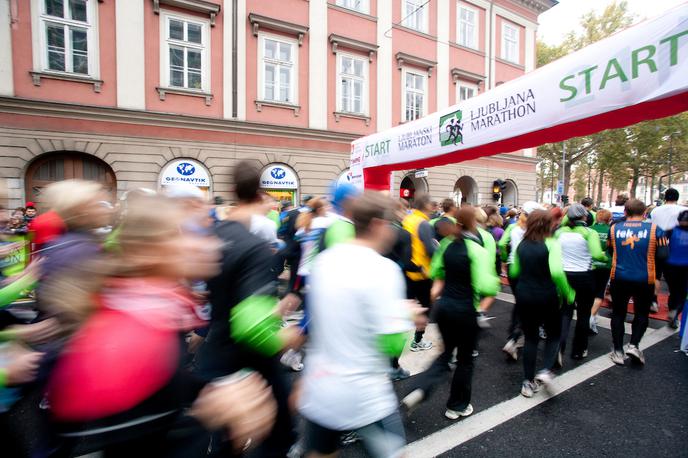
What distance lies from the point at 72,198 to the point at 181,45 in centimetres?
1174

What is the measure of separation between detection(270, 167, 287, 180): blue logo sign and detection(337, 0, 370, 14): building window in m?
7.25

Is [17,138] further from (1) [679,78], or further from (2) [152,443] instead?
(1) [679,78]

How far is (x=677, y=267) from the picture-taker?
5.23m

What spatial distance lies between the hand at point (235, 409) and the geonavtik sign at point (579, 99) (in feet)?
13.6

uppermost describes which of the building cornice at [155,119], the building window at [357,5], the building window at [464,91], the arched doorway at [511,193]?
the building window at [357,5]

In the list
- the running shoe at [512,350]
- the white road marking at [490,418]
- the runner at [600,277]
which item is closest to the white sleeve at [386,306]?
the white road marking at [490,418]

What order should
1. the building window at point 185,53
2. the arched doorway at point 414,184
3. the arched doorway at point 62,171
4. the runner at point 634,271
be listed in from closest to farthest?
the runner at point 634,271, the arched doorway at point 62,171, the building window at point 185,53, the arched doorway at point 414,184

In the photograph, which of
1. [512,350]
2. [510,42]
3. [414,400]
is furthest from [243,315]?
[510,42]

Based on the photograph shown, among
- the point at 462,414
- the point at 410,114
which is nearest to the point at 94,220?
the point at 462,414

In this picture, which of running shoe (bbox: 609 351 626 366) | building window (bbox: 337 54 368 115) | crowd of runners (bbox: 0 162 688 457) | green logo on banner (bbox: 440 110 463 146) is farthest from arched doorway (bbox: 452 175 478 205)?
crowd of runners (bbox: 0 162 688 457)

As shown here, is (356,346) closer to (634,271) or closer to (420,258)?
(420,258)

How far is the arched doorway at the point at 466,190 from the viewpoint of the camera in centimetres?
1791

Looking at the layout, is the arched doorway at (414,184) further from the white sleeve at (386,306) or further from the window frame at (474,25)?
the white sleeve at (386,306)

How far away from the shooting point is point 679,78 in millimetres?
3045
